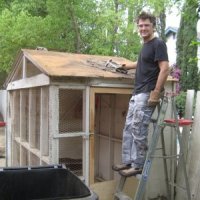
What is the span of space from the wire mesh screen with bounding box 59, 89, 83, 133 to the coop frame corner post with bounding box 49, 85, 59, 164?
174 mm

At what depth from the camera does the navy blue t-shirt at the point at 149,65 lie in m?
3.52

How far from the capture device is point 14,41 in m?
12.5

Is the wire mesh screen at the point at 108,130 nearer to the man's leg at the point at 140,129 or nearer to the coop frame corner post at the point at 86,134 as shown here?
the coop frame corner post at the point at 86,134

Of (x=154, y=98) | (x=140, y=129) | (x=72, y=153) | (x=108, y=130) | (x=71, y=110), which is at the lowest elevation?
(x=72, y=153)

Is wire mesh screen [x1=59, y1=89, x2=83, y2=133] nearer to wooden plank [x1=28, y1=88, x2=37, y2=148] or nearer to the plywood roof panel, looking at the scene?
the plywood roof panel

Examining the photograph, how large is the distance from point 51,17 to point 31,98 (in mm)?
7894

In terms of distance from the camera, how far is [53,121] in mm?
3838

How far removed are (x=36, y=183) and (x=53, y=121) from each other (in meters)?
0.72

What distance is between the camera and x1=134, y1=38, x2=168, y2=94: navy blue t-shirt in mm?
3523

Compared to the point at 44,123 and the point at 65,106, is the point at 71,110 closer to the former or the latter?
the point at 65,106

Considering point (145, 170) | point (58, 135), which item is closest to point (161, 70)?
point (145, 170)

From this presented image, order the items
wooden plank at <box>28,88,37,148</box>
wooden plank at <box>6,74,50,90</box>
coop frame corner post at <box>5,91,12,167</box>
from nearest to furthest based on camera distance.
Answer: wooden plank at <box>6,74,50,90</box> → wooden plank at <box>28,88,37,148</box> → coop frame corner post at <box>5,91,12,167</box>

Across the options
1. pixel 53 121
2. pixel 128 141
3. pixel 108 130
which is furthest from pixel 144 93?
pixel 108 130

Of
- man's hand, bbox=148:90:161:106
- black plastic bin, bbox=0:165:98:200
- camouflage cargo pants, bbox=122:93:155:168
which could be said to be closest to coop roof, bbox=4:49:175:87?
camouflage cargo pants, bbox=122:93:155:168
